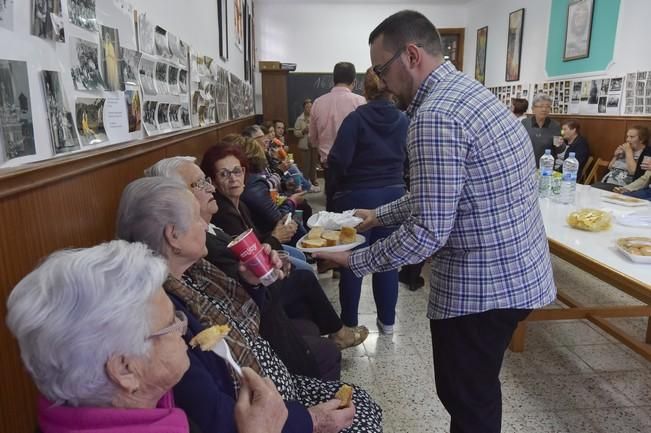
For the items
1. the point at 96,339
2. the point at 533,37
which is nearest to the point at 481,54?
the point at 533,37

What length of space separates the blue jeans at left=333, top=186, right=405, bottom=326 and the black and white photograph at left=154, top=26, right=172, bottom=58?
3.92 ft

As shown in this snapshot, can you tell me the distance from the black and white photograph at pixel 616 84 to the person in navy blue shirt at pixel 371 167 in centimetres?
428

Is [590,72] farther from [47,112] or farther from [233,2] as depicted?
[47,112]

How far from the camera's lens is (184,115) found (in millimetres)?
2545

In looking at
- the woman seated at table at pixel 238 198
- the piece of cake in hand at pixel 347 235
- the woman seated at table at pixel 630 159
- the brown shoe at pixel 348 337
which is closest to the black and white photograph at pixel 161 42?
the woman seated at table at pixel 238 198

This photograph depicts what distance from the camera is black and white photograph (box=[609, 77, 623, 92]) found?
548 cm

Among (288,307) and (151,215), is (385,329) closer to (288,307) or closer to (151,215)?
(288,307)

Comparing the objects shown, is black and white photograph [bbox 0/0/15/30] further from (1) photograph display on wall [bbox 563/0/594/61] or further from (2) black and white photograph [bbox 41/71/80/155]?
(1) photograph display on wall [bbox 563/0/594/61]

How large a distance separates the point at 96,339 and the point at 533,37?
797 cm

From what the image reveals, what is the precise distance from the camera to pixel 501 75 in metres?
8.28

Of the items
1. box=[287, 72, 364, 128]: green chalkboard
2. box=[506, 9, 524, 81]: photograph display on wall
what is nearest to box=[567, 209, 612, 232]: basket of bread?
box=[506, 9, 524, 81]: photograph display on wall

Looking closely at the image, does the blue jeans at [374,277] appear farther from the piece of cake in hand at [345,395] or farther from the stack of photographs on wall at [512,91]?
the stack of photographs on wall at [512,91]

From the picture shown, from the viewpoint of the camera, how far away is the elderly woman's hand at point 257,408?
0.96m

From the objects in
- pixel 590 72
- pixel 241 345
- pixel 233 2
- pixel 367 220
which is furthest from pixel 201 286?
pixel 590 72
